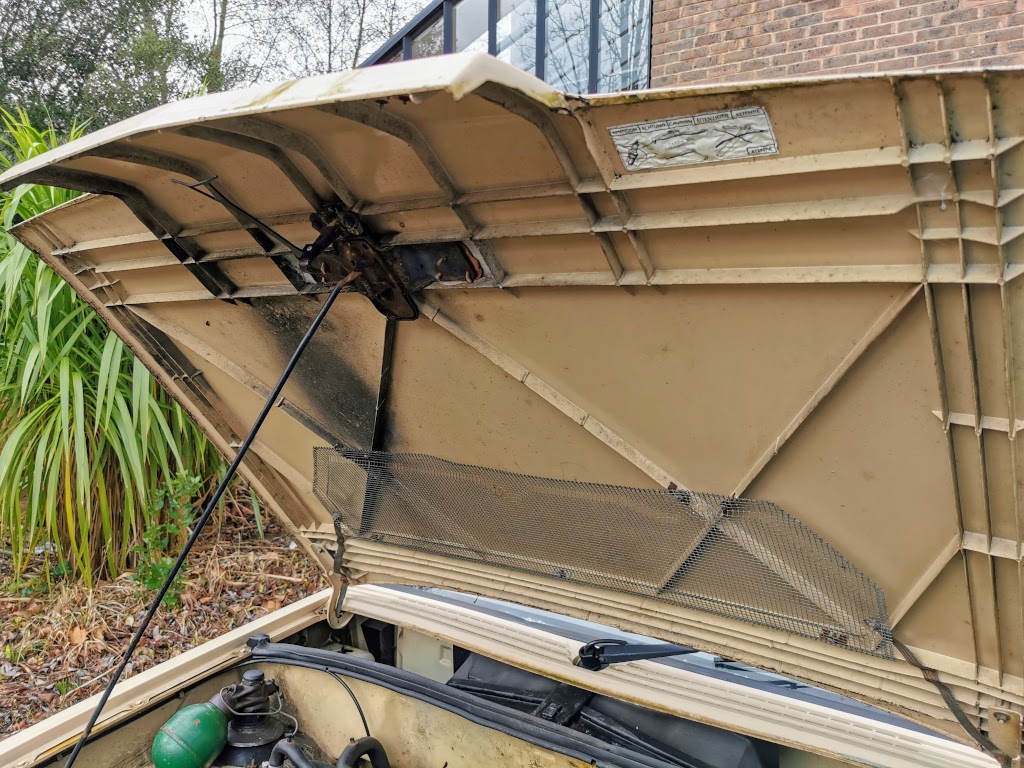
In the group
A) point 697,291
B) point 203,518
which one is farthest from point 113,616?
point 697,291

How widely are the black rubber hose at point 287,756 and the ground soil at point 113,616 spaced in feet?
7.78

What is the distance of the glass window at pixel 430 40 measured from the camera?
8699 mm

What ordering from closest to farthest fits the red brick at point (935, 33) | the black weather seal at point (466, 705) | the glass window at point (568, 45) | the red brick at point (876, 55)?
the black weather seal at point (466, 705)
the red brick at point (935, 33)
the red brick at point (876, 55)
the glass window at point (568, 45)

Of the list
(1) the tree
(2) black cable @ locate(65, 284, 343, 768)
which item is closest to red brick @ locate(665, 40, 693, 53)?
(2) black cable @ locate(65, 284, 343, 768)

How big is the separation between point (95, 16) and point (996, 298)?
15872 millimetres

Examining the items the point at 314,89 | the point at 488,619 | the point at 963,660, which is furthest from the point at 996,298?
the point at 488,619

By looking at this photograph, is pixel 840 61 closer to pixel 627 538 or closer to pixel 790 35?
pixel 790 35

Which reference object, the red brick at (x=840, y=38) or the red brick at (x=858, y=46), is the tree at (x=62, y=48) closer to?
the red brick at (x=840, y=38)

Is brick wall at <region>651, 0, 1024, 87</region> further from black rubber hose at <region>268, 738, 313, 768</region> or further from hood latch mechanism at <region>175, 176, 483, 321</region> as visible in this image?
black rubber hose at <region>268, 738, 313, 768</region>

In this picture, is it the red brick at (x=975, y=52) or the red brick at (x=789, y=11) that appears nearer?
the red brick at (x=975, y=52)

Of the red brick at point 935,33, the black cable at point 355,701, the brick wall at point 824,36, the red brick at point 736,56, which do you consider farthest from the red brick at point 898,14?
the black cable at point 355,701

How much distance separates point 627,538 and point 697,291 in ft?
2.37

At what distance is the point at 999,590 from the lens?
141cm

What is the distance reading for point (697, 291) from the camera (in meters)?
1.46
